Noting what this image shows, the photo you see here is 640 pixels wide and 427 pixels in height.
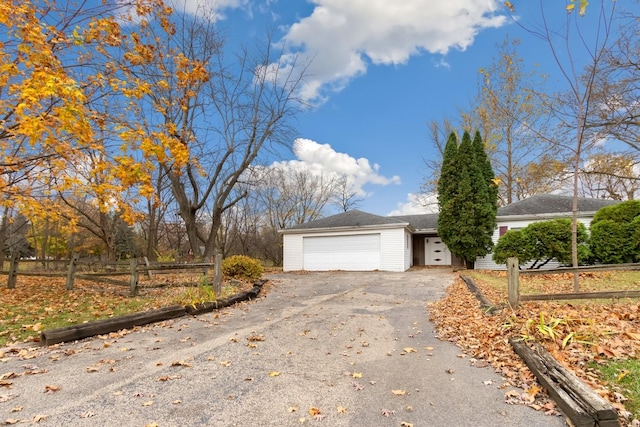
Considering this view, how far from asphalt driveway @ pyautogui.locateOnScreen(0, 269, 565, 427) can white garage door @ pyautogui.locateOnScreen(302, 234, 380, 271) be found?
11590mm

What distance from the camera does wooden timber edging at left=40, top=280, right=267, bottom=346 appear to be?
489 centimetres

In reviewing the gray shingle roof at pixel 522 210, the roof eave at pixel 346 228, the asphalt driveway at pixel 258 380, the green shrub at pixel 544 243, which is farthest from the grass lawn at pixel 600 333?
the gray shingle roof at pixel 522 210

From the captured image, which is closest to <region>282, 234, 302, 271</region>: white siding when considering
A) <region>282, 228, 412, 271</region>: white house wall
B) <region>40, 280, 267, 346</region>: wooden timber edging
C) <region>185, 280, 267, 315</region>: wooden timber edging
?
<region>282, 228, 412, 271</region>: white house wall

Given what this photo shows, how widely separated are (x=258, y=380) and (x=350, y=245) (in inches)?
582

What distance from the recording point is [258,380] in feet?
12.0

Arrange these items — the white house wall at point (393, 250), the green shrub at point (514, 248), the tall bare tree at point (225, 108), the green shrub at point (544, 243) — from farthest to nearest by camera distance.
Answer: the white house wall at point (393, 250), the tall bare tree at point (225, 108), the green shrub at point (514, 248), the green shrub at point (544, 243)

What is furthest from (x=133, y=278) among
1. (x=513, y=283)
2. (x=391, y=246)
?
(x=391, y=246)

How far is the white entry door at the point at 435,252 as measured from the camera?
20.6 meters

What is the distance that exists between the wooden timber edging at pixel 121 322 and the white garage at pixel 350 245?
35.0ft

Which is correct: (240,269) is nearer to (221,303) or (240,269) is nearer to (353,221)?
(221,303)

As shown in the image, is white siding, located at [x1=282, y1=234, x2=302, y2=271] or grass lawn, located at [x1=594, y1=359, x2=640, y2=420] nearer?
grass lawn, located at [x1=594, y1=359, x2=640, y2=420]

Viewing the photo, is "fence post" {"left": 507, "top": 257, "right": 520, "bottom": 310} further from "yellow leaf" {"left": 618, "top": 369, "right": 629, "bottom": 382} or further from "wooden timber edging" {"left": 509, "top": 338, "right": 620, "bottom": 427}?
"yellow leaf" {"left": 618, "top": 369, "right": 629, "bottom": 382}

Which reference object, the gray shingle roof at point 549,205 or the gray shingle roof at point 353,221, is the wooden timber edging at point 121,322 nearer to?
the gray shingle roof at point 353,221

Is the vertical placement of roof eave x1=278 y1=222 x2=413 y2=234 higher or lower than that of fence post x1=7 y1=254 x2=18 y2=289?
higher
